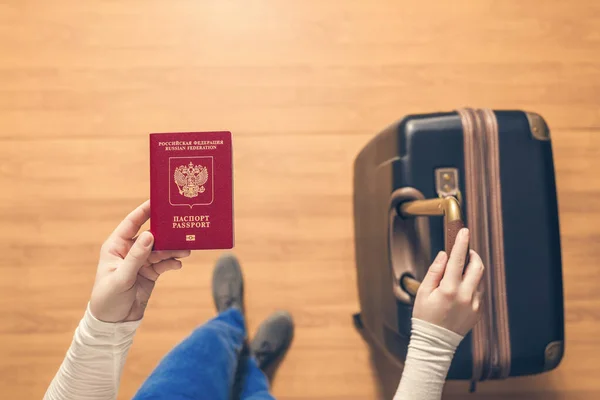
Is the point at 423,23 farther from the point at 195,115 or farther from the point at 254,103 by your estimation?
the point at 195,115

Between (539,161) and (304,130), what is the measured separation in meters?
0.55

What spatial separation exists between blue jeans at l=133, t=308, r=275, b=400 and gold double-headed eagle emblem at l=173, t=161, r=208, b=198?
Answer: 387 mm

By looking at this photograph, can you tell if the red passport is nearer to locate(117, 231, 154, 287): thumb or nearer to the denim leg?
locate(117, 231, 154, 287): thumb

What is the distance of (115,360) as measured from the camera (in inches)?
27.3

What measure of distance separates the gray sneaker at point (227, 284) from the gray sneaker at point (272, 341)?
8cm

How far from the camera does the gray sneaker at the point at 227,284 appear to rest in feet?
3.70

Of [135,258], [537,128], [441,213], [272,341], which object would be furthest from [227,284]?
[537,128]

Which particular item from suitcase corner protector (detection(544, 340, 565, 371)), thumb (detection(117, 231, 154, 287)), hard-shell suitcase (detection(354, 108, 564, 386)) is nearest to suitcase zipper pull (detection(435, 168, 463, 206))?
hard-shell suitcase (detection(354, 108, 564, 386))

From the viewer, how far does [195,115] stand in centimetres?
118

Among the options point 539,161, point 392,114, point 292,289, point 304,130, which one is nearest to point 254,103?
point 304,130

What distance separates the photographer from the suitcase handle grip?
621 mm

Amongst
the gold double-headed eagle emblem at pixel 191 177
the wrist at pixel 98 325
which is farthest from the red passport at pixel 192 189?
the wrist at pixel 98 325

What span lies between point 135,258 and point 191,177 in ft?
0.43

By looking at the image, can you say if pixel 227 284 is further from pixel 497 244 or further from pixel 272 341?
pixel 497 244
